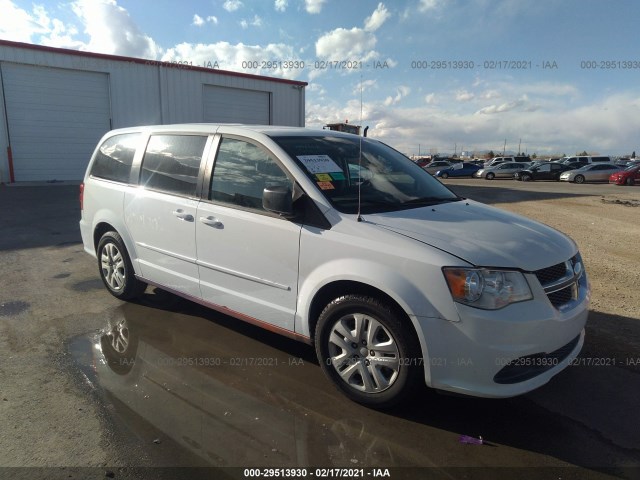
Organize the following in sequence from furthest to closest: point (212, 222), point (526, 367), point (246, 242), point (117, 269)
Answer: point (117, 269)
point (212, 222)
point (246, 242)
point (526, 367)

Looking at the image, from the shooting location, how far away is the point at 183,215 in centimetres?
392

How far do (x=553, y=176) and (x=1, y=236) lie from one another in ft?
117

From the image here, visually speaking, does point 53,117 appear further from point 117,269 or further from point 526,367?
point 526,367

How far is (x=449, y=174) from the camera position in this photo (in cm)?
4062

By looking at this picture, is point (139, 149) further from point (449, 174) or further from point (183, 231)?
→ point (449, 174)

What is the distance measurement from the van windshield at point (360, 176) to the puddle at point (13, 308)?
10.8 ft

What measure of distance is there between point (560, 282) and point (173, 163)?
329 cm

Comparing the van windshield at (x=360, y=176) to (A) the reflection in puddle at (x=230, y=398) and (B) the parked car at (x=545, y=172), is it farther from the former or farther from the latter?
(B) the parked car at (x=545, y=172)

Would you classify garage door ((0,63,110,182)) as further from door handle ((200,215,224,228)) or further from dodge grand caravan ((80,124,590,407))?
door handle ((200,215,224,228))

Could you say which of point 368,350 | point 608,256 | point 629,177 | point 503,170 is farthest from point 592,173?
point 368,350

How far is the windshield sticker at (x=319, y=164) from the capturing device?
339cm

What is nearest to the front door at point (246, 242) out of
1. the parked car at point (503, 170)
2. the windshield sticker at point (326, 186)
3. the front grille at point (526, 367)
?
the windshield sticker at point (326, 186)

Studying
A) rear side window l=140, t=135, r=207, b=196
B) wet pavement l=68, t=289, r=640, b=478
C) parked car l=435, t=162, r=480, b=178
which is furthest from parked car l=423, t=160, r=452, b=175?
wet pavement l=68, t=289, r=640, b=478

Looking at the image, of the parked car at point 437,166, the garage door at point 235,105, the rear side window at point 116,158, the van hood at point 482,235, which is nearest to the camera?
the van hood at point 482,235
